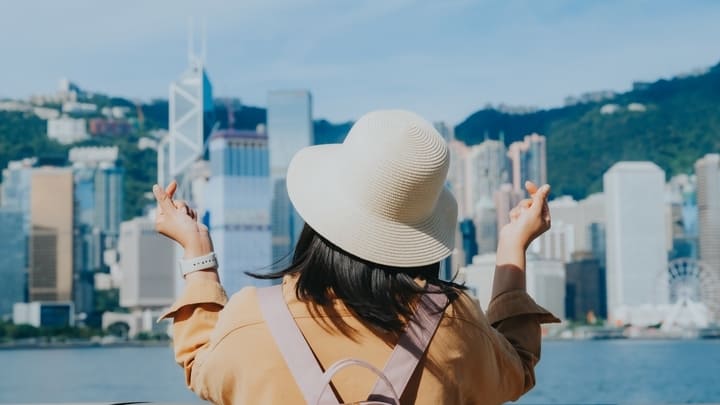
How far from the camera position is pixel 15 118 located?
8150 cm

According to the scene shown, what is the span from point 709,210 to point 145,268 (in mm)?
36263

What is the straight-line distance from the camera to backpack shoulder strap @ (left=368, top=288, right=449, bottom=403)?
3.02ft

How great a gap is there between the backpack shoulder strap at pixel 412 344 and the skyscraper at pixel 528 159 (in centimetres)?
7637

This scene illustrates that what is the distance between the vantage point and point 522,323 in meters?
1.08

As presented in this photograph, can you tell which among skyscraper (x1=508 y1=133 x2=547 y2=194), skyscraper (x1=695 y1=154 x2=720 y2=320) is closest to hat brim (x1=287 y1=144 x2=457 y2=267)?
skyscraper (x1=695 y1=154 x2=720 y2=320)

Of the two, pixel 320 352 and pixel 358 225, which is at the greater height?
pixel 358 225

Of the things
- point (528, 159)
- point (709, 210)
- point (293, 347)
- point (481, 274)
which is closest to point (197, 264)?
point (293, 347)

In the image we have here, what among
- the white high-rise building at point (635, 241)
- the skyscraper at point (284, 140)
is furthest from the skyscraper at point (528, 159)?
the skyscraper at point (284, 140)

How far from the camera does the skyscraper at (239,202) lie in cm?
6881

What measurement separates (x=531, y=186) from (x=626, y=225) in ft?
226

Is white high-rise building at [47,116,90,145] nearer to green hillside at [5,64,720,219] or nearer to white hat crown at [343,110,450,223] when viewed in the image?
green hillside at [5,64,720,219]

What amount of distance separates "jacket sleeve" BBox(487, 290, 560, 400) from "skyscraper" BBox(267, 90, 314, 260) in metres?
70.1

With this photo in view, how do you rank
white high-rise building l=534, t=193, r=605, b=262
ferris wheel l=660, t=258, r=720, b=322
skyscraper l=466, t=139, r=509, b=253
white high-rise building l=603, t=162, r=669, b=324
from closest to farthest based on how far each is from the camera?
white high-rise building l=603, t=162, r=669, b=324, ferris wheel l=660, t=258, r=720, b=322, white high-rise building l=534, t=193, r=605, b=262, skyscraper l=466, t=139, r=509, b=253

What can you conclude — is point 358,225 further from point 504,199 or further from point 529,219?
point 504,199
